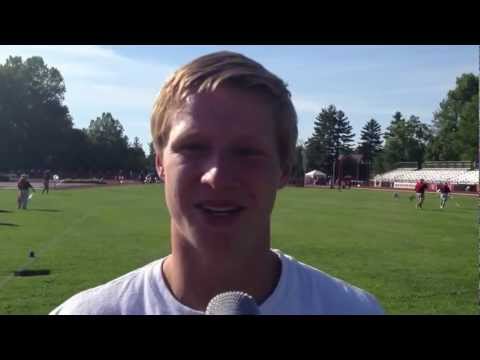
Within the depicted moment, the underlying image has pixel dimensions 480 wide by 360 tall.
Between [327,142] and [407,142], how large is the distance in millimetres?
19418

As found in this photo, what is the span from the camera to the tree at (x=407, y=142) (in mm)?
65000

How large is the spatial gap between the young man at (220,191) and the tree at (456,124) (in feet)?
172

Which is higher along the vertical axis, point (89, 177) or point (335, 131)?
point (335, 131)

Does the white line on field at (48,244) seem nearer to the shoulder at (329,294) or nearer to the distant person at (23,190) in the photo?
the distant person at (23,190)

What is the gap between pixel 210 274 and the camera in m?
1.76

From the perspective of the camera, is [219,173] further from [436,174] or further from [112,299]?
[436,174]

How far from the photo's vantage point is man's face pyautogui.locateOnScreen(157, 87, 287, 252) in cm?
152

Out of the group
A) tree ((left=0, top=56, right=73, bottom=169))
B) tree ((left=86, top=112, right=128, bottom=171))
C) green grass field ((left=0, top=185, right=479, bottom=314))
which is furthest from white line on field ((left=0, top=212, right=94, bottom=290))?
tree ((left=0, top=56, right=73, bottom=169))

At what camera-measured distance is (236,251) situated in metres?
1.64

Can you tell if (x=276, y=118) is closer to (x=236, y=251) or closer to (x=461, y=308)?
(x=236, y=251)

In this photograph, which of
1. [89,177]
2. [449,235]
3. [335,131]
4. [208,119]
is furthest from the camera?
[89,177]
